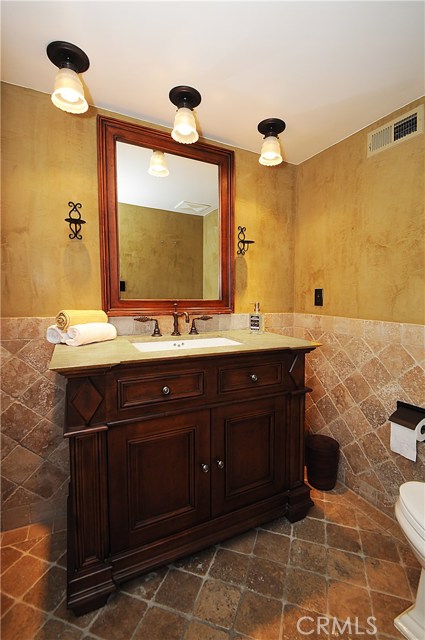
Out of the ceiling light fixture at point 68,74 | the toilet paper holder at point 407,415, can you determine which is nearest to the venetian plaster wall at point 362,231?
the toilet paper holder at point 407,415

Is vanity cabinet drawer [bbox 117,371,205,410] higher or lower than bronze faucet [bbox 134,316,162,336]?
→ lower

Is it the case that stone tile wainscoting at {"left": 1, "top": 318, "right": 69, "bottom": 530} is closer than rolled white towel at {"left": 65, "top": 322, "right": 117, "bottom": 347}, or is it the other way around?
rolled white towel at {"left": 65, "top": 322, "right": 117, "bottom": 347}

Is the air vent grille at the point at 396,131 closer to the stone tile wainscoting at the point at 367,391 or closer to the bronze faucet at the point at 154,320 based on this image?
the stone tile wainscoting at the point at 367,391

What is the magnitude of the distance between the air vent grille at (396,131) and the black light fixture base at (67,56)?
1515mm

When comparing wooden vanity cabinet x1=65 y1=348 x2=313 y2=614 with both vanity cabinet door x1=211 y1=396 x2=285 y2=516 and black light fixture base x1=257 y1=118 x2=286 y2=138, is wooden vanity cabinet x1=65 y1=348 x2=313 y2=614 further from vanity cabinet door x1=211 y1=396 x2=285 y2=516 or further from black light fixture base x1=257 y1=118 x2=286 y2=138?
black light fixture base x1=257 y1=118 x2=286 y2=138

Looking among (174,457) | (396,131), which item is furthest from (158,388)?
(396,131)

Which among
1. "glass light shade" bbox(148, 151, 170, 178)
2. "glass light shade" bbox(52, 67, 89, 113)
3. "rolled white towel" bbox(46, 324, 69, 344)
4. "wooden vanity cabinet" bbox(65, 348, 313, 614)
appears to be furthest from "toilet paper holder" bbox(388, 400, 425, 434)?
"glass light shade" bbox(52, 67, 89, 113)

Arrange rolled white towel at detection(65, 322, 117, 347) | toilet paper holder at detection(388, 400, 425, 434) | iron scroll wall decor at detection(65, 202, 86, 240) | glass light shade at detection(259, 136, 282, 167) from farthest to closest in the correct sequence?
glass light shade at detection(259, 136, 282, 167) < iron scroll wall decor at detection(65, 202, 86, 240) < toilet paper holder at detection(388, 400, 425, 434) < rolled white towel at detection(65, 322, 117, 347)

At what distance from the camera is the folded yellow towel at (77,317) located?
1272mm

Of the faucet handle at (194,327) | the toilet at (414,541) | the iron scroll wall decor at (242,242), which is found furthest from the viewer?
the iron scroll wall decor at (242,242)

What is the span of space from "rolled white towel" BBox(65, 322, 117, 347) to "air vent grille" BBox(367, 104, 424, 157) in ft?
5.85

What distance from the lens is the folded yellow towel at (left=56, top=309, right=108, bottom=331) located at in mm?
1272

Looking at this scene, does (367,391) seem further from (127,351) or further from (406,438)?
(127,351)

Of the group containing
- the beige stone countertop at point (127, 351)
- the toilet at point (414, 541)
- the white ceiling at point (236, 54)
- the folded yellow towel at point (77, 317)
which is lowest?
the toilet at point (414, 541)
